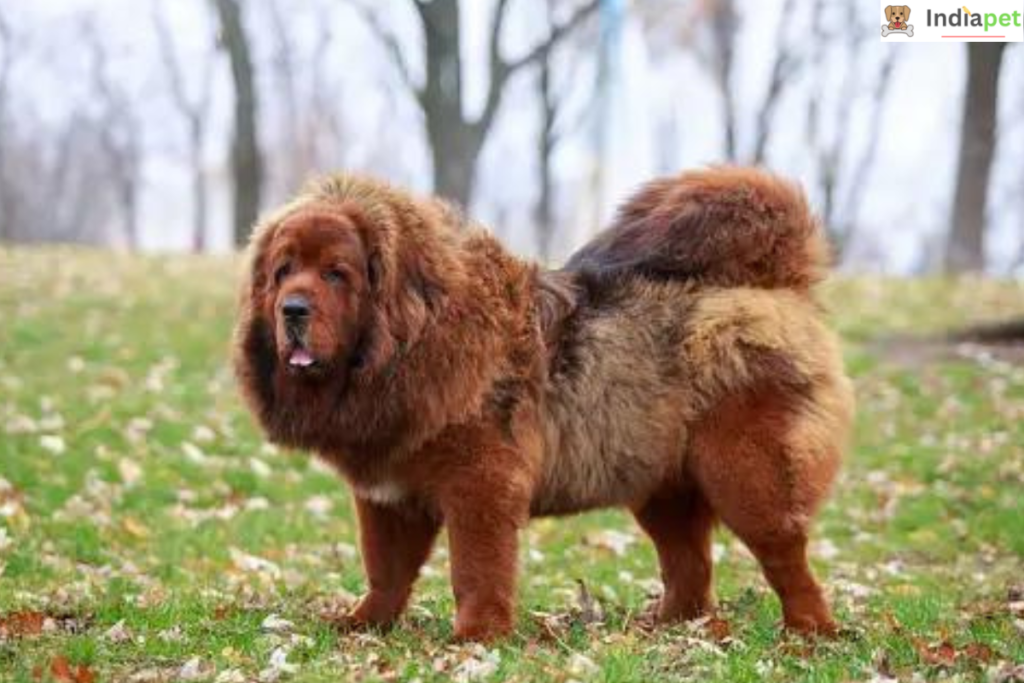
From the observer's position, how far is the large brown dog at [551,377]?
19.9 feet

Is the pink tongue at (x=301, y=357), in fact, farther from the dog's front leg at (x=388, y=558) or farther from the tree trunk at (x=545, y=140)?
the tree trunk at (x=545, y=140)

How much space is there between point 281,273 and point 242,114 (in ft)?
80.4

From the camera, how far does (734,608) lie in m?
7.59

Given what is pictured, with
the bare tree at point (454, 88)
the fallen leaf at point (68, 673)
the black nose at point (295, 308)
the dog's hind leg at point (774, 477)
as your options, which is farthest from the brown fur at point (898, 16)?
the bare tree at point (454, 88)

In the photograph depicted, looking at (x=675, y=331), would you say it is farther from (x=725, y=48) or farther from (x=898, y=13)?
(x=725, y=48)

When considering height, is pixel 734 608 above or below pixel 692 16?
below

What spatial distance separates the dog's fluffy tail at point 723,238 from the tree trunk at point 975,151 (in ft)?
55.1

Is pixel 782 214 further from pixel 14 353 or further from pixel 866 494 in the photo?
pixel 14 353

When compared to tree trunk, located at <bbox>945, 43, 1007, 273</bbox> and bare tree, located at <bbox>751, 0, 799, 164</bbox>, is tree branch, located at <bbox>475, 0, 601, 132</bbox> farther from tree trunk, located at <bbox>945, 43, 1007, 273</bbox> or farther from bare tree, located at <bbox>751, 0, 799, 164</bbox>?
bare tree, located at <bbox>751, 0, 799, 164</bbox>

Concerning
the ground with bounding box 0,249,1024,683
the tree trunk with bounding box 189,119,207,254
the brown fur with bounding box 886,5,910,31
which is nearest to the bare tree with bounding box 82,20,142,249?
the tree trunk with bounding box 189,119,207,254

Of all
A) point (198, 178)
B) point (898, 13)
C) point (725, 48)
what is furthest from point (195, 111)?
point (898, 13)

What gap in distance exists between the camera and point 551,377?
6.58 m

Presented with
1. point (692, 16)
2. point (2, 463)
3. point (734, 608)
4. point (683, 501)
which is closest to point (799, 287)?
point (683, 501)

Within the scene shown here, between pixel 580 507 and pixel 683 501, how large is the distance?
700 mm
